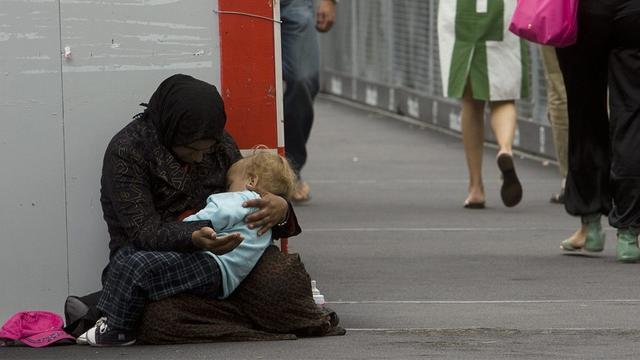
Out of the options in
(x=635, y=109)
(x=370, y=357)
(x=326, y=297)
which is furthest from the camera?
(x=635, y=109)

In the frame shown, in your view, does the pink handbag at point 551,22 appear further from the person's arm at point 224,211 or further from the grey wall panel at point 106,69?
the person's arm at point 224,211

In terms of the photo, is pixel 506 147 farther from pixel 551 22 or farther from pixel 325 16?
pixel 551 22

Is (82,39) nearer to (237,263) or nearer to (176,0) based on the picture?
(176,0)

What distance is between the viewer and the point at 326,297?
799 cm

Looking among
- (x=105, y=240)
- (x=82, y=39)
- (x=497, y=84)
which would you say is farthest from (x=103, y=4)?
(x=497, y=84)

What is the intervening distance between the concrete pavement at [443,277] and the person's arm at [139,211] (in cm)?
35

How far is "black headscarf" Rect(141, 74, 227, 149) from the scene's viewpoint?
21.9ft

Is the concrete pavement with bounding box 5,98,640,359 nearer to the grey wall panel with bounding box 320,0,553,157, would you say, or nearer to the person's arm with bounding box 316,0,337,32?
the grey wall panel with bounding box 320,0,553,157

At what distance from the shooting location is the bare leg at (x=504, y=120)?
11.6 meters

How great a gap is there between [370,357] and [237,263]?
608 millimetres

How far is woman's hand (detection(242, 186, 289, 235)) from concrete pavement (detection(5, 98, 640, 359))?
400 mm

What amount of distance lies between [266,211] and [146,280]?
467mm

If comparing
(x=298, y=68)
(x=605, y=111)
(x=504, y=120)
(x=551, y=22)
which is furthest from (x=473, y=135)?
(x=551, y=22)

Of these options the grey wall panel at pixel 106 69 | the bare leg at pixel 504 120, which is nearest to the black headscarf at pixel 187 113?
the grey wall panel at pixel 106 69
